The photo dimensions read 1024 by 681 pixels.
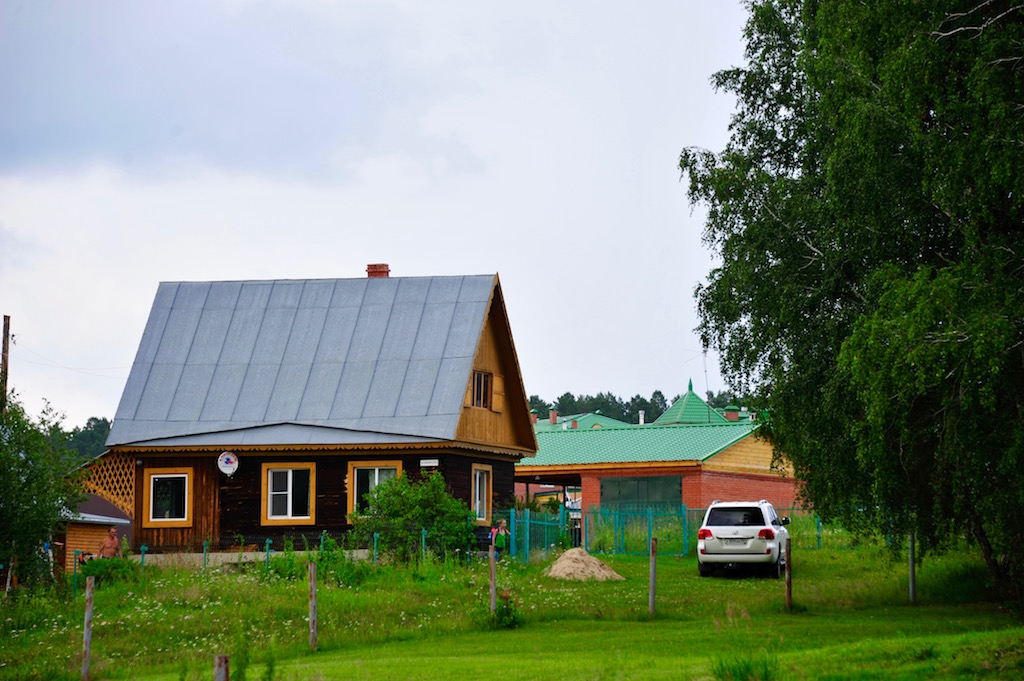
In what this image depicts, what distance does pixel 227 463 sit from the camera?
34.3m

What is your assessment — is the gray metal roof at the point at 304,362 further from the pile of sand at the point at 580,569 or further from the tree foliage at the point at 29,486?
the tree foliage at the point at 29,486

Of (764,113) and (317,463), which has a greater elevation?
(764,113)

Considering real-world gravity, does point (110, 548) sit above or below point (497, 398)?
below

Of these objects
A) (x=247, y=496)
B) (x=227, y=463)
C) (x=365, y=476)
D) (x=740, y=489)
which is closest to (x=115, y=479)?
(x=227, y=463)

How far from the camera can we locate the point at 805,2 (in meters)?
24.2

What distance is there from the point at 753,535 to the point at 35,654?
16404 millimetres

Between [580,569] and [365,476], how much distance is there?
7754mm

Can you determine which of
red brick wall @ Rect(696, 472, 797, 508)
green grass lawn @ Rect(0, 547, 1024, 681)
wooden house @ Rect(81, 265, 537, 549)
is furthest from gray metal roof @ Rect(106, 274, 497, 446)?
red brick wall @ Rect(696, 472, 797, 508)

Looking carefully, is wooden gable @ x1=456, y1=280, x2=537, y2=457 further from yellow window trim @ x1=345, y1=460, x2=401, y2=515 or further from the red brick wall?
the red brick wall

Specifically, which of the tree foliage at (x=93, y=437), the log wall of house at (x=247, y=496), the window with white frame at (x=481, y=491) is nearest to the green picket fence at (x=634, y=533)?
the window with white frame at (x=481, y=491)

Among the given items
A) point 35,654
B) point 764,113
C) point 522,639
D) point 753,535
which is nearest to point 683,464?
point 753,535

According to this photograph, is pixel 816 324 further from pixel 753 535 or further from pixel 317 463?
pixel 317 463

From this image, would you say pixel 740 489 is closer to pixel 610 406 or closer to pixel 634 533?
pixel 634 533

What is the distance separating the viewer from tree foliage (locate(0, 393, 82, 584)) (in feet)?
78.0
